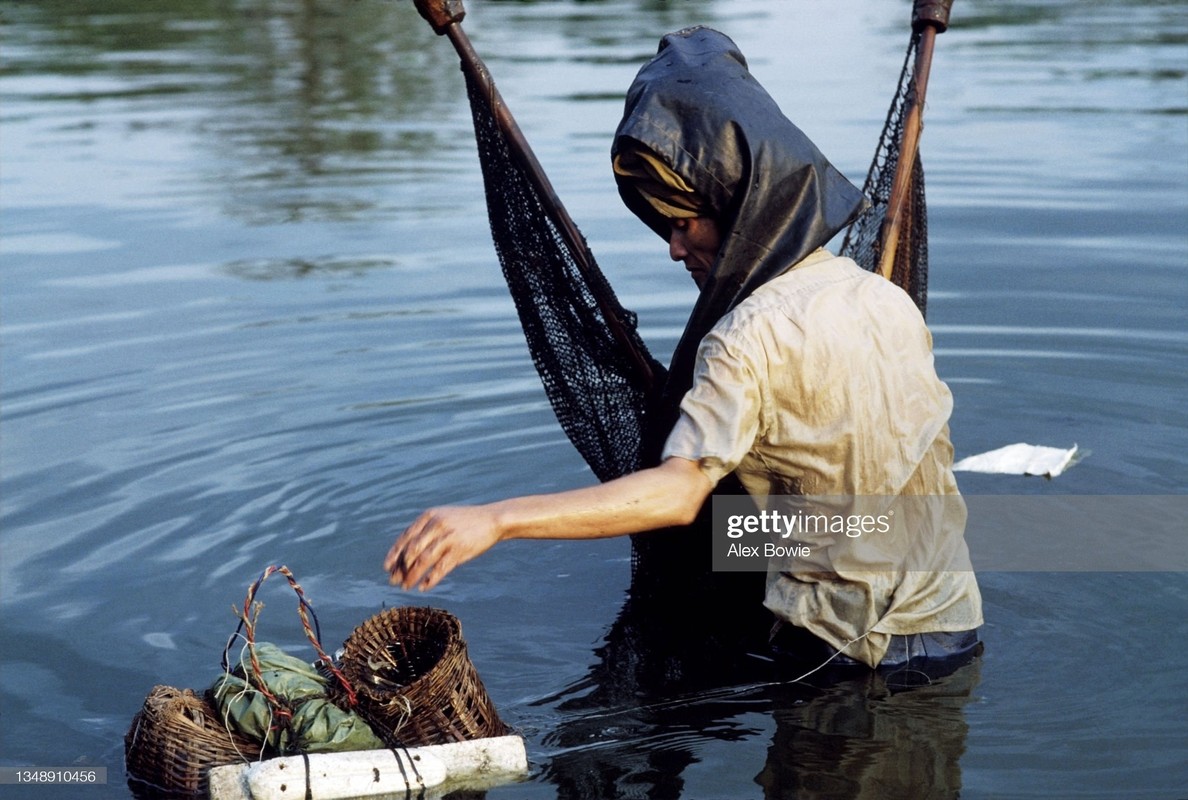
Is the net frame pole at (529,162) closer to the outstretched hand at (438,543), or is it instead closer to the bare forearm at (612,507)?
the bare forearm at (612,507)

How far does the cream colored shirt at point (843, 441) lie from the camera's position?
378cm

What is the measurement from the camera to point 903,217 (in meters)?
5.74

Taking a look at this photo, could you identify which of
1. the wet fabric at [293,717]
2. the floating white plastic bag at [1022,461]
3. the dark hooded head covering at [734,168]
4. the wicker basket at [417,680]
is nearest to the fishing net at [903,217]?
the floating white plastic bag at [1022,461]

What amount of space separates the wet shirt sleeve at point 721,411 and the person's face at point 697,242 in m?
0.47

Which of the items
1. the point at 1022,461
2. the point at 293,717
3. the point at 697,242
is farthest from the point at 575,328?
the point at 1022,461

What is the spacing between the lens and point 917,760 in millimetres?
4266

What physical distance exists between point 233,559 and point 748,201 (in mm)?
3001

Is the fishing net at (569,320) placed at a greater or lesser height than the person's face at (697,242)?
lesser

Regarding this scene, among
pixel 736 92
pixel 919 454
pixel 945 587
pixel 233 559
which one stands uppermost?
pixel 736 92

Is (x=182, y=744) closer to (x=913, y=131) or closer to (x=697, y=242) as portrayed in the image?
(x=697, y=242)

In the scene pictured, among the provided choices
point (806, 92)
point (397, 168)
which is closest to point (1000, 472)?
point (397, 168)

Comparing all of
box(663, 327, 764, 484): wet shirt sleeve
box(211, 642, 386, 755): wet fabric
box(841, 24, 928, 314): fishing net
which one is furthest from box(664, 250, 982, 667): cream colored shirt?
box(841, 24, 928, 314): fishing net

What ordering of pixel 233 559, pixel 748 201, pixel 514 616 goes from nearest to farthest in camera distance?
1. pixel 748 201
2. pixel 514 616
3. pixel 233 559

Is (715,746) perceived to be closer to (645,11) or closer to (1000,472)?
(1000,472)
